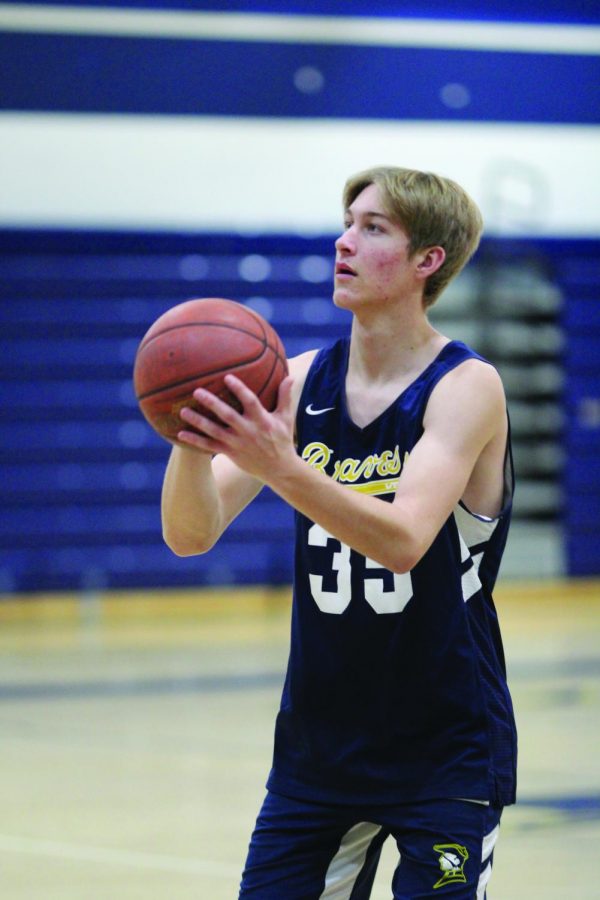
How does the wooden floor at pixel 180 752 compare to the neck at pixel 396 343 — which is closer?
the neck at pixel 396 343

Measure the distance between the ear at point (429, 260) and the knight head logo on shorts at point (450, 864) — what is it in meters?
1.07

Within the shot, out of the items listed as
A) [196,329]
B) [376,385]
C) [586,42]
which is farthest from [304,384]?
[586,42]

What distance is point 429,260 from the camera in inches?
110

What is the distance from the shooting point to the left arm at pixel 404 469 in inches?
89.1

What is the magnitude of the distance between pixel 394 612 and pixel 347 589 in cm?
10

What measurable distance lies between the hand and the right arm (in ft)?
0.65

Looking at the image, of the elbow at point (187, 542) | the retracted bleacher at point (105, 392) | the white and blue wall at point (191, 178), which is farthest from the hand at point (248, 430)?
the retracted bleacher at point (105, 392)

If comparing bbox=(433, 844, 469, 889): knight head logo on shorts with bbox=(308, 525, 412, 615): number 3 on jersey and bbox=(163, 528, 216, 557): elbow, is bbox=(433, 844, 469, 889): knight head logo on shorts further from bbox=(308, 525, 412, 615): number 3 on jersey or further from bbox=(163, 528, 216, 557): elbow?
bbox=(163, 528, 216, 557): elbow

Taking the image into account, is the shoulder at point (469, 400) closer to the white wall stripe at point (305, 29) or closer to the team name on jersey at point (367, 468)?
the team name on jersey at point (367, 468)

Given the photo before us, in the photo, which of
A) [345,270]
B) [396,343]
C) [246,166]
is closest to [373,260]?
[345,270]

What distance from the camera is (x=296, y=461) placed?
2.29 m

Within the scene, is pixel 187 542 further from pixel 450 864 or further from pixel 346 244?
pixel 450 864

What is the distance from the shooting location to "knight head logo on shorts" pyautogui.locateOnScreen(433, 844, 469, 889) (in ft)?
8.47

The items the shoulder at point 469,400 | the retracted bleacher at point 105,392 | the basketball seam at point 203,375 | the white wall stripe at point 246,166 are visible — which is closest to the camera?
the basketball seam at point 203,375
